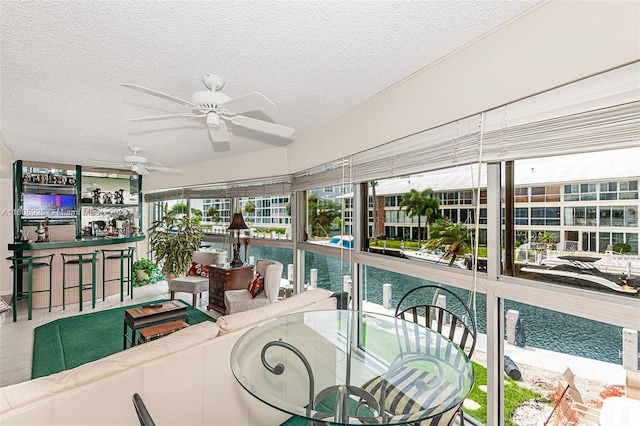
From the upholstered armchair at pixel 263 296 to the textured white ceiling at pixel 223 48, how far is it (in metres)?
1.96

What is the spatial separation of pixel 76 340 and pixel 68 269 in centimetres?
180

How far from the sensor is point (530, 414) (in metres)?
1.75

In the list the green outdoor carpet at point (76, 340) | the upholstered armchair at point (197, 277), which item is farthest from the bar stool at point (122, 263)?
the upholstered armchair at point (197, 277)

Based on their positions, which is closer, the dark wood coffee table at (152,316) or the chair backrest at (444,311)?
the chair backrest at (444,311)

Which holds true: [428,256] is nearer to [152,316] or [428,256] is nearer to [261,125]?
[261,125]

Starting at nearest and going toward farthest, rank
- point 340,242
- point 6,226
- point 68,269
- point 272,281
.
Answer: point 340,242 < point 272,281 < point 68,269 < point 6,226

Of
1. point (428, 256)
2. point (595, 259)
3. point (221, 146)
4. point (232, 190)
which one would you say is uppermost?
point (221, 146)

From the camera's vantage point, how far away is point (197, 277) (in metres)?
4.99

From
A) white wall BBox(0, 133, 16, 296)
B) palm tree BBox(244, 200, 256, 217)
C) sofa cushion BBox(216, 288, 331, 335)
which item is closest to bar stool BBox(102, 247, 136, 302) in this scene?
white wall BBox(0, 133, 16, 296)

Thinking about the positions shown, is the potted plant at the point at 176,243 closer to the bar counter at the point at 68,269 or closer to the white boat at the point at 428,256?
the bar counter at the point at 68,269

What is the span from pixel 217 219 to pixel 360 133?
3890 millimetres

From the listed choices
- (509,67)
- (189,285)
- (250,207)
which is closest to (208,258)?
(189,285)

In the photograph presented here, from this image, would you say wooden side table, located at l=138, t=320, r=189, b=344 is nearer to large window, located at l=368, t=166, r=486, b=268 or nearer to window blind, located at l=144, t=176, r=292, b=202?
large window, located at l=368, t=166, r=486, b=268

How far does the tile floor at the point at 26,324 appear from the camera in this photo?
2.90 metres
